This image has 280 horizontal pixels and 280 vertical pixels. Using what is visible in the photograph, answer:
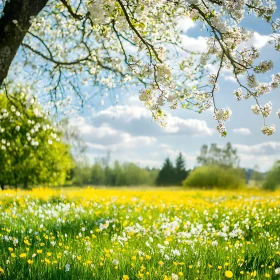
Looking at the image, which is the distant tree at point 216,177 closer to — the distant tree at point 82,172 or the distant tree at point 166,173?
the distant tree at point 82,172

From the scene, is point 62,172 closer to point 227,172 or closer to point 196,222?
point 227,172

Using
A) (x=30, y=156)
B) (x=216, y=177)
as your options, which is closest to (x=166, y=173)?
(x=216, y=177)

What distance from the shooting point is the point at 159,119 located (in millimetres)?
6262

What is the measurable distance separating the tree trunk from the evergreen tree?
49.3 meters

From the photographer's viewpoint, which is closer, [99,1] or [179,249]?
[99,1]

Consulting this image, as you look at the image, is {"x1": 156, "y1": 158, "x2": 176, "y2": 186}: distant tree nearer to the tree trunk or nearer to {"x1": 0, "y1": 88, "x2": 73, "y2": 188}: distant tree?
{"x1": 0, "y1": 88, "x2": 73, "y2": 188}: distant tree

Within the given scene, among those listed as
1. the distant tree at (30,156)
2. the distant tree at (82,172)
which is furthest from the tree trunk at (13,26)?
the distant tree at (82,172)

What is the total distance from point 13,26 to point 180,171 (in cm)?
5338

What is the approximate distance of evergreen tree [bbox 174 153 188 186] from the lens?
57.2 metres

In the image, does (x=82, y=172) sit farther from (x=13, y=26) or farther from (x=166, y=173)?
(x=13, y=26)

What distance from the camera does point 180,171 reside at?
5906cm

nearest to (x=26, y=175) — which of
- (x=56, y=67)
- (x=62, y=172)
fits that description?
(x=62, y=172)

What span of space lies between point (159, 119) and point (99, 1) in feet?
6.13

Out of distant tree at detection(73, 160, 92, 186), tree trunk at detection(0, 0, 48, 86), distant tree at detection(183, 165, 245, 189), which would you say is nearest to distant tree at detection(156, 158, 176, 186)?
distant tree at detection(73, 160, 92, 186)
